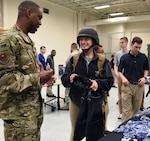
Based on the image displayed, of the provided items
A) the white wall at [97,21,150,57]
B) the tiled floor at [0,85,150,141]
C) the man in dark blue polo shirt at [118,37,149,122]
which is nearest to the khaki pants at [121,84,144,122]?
the man in dark blue polo shirt at [118,37,149,122]

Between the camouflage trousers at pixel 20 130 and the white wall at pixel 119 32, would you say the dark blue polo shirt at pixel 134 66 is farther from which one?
the white wall at pixel 119 32

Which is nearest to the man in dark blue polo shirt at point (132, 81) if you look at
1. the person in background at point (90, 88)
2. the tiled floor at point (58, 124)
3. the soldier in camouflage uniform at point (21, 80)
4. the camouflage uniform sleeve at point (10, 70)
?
the tiled floor at point (58, 124)

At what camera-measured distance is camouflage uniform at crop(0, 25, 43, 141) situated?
1.16 meters

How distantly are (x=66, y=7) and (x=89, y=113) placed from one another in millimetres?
7886

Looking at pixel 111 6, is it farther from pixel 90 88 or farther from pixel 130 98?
pixel 90 88

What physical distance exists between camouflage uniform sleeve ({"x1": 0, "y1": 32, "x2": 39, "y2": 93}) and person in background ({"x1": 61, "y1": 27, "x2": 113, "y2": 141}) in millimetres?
680

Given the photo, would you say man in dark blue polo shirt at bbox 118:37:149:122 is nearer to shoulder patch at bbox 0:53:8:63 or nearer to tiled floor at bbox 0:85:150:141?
tiled floor at bbox 0:85:150:141

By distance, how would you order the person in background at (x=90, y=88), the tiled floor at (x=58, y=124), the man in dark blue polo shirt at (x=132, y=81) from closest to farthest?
the person in background at (x=90, y=88) → the man in dark blue polo shirt at (x=132, y=81) → the tiled floor at (x=58, y=124)

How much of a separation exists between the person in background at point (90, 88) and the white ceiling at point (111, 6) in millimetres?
6714

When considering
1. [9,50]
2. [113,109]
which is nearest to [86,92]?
[9,50]

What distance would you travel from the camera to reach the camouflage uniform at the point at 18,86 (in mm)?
1164

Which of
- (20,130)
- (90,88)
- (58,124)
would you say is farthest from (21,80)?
(58,124)

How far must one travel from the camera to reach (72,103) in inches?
76.2

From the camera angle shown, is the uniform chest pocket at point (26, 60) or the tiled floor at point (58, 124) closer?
the uniform chest pocket at point (26, 60)
